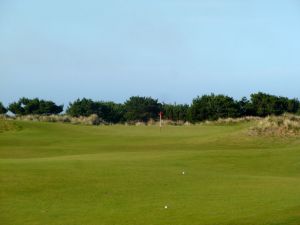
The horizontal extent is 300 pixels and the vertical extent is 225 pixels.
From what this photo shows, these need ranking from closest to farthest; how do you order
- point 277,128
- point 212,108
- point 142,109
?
point 277,128, point 212,108, point 142,109

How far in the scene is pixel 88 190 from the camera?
47.4 feet

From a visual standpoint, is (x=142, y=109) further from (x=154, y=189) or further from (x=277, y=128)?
(x=154, y=189)

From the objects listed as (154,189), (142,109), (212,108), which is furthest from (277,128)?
(142,109)

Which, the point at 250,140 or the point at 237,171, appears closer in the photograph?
the point at 237,171

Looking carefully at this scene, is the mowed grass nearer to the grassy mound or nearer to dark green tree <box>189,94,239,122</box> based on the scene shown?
the grassy mound

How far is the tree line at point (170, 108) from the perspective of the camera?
188 feet

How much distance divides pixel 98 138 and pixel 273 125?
984 cm

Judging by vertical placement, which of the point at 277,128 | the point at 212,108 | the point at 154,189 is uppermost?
the point at 212,108

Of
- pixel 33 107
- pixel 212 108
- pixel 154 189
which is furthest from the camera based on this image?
pixel 33 107

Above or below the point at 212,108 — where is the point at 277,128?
below

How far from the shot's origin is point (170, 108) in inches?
2699

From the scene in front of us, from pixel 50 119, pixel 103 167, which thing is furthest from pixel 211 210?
pixel 50 119

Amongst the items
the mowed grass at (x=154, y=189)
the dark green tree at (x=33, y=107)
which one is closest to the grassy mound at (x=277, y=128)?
the mowed grass at (x=154, y=189)

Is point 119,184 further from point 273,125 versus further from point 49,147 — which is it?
point 273,125
